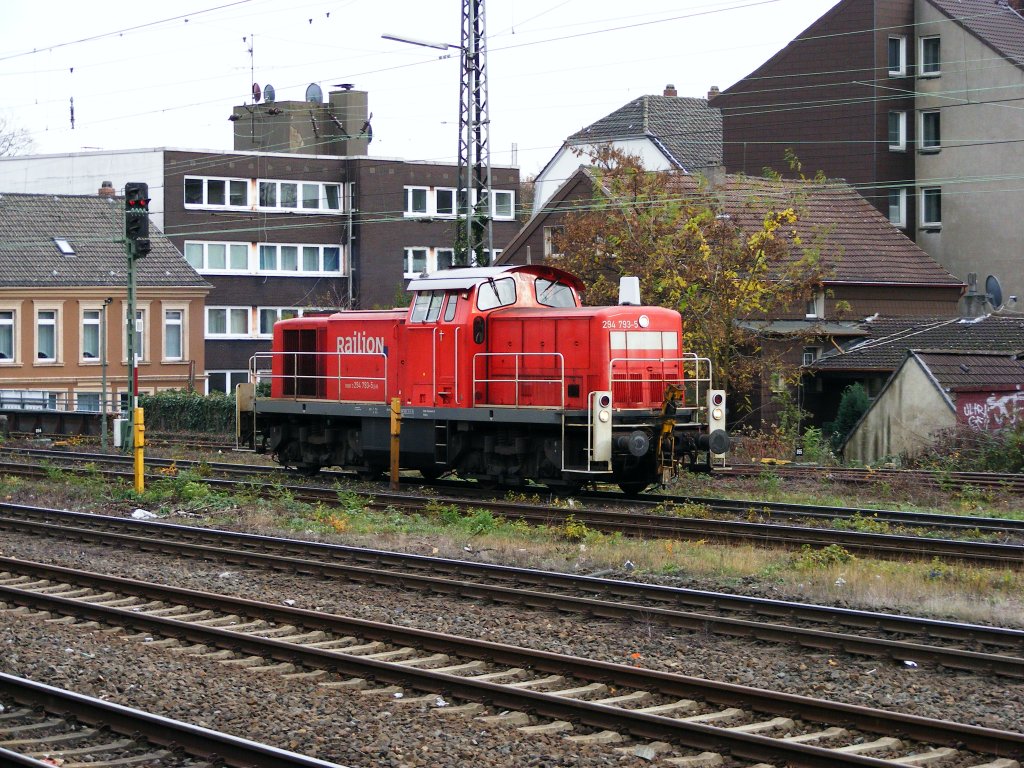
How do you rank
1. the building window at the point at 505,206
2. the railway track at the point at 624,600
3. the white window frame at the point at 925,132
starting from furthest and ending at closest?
the building window at the point at 505,206
the white window frame at the point at 925,132
the railway track at the point at 624,600

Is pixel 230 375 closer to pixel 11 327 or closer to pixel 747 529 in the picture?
pixel 11 327

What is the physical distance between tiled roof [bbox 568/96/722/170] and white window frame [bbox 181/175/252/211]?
1411 cm

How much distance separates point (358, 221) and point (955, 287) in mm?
25230

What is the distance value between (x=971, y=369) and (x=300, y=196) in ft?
112

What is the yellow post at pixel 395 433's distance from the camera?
19125mm

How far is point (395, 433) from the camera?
758 inches

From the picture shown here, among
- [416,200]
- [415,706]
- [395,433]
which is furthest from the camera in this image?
[416,200]

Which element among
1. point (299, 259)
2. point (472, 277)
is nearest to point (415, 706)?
point (472, 277)

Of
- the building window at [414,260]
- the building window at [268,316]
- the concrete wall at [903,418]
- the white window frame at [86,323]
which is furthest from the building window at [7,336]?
Result: the concrete wall at [903,418]

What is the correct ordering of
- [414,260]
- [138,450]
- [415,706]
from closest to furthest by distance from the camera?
[415,706] → [138,450] → [414,260]

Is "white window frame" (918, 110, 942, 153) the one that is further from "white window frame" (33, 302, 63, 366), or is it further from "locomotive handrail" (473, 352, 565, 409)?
"locomotive handrail" (473, 352, 565, 409)

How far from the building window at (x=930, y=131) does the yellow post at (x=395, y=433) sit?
3178 cm

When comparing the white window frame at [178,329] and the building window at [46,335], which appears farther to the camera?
the white window frame at [178,329]

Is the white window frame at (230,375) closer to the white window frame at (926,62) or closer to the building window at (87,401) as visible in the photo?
the building window at (87,401)
